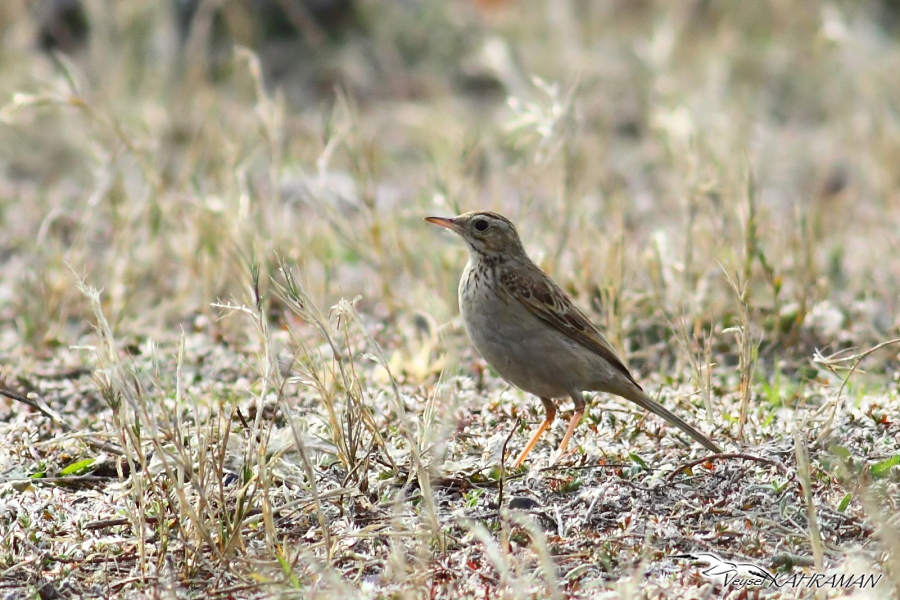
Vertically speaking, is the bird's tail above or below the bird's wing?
below

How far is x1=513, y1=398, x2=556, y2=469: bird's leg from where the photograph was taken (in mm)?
4852

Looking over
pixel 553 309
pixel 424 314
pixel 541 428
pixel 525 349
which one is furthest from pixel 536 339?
pixel 424 314

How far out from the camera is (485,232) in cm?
565

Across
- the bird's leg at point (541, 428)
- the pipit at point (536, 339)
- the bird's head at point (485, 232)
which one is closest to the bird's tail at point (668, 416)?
the pipit at point (536, 339)

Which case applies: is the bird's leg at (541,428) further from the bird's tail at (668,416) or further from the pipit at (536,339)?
the bird's tail at (668,416)

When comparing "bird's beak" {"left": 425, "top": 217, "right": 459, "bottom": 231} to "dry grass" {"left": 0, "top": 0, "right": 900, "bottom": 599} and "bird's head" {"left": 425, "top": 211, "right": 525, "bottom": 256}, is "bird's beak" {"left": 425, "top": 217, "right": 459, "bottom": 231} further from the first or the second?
"dry grass" {"left": 0, "top": 0, "right": 900, "bottom": 599}

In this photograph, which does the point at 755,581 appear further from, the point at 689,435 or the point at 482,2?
the point at 482,2

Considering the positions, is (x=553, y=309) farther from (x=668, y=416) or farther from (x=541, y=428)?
(x=668, y=416)

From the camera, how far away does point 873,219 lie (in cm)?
878

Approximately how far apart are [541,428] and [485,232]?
1071mm

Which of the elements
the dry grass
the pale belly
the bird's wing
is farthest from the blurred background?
the pale belly

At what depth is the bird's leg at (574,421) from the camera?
16.0 ft

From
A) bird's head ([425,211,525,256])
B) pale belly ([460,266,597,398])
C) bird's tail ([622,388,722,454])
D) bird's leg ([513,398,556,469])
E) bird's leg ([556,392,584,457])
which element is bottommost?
bird's leg ([513,398,556,469])

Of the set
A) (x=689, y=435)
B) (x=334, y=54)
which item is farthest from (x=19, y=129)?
(x=689, y=435)
